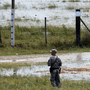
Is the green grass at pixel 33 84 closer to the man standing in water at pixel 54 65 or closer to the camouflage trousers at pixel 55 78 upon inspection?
the camouflage trousers at pixel 55 78

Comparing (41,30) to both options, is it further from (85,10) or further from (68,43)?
(85,10)

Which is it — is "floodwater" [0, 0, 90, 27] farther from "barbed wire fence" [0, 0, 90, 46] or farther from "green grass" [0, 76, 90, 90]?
"green grass" [0, 76, 90, 90]

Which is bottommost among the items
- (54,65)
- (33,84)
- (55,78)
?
(33,84)

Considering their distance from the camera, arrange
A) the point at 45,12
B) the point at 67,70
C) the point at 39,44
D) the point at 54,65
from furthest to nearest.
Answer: the point at 45,12 → the point at 39,44 → the point at 67,70 → the point at 54,65

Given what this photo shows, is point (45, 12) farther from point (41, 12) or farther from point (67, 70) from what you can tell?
point (67, 70)

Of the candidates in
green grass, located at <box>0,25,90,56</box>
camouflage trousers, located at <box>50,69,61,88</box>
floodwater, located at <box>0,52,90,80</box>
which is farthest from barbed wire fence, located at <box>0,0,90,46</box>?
camouflage trousers, located at <box>50,69,61,88</box>

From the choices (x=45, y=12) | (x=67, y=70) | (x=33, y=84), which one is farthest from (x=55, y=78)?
(x=45, y=12)

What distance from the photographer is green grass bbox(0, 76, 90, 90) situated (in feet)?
26.8

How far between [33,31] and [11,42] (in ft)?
16.1

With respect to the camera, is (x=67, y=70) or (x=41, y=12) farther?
(x=41, y=12)

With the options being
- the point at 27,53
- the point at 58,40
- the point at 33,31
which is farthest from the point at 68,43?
the point at 33,31

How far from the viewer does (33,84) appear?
8648 mm

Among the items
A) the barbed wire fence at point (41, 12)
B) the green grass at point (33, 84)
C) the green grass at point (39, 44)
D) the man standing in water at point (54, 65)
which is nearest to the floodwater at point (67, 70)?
the green grass at point (33, 84)

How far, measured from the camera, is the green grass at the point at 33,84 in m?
8.18
